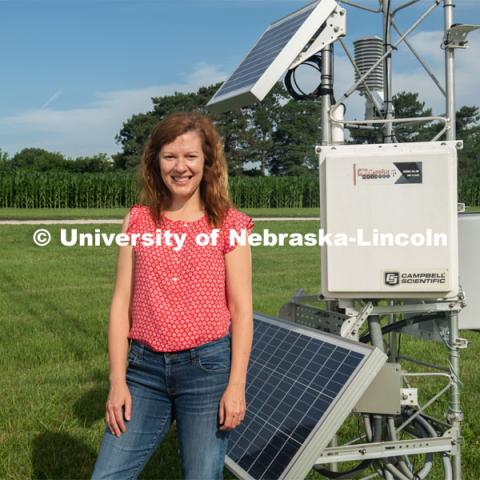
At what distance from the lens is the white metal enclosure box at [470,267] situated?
367cm

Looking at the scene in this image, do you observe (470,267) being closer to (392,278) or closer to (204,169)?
(392,278)

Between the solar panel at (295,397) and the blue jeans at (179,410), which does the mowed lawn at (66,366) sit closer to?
the solar panel at (295,397)

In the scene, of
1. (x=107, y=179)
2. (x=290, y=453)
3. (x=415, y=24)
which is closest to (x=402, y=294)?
(x=290, y=453)

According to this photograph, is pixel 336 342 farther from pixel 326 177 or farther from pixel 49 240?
pixel 49 240

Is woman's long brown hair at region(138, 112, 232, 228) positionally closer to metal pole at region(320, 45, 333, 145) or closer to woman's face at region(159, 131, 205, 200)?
woman's face at region(159, 131, 205, 200)

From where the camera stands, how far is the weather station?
115 inches

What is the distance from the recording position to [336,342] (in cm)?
312

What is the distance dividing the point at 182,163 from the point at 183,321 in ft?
1.92

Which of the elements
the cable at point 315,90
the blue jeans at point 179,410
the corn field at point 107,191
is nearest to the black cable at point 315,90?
the cable at point 315,90

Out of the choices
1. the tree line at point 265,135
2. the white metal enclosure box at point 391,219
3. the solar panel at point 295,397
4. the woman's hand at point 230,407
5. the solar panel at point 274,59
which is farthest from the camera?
the tree line at point 265,135

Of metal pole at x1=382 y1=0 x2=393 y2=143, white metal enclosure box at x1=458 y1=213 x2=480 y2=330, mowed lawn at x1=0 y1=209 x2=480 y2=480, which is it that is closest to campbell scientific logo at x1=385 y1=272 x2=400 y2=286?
white metal enclosure box at x1=458 y1=213 x2=480 y2=330

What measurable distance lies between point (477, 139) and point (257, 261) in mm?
44337

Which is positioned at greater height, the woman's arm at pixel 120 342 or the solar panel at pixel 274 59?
the solar panel at pixel 274 59

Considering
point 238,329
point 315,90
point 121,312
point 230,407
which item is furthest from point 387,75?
point 230,407
